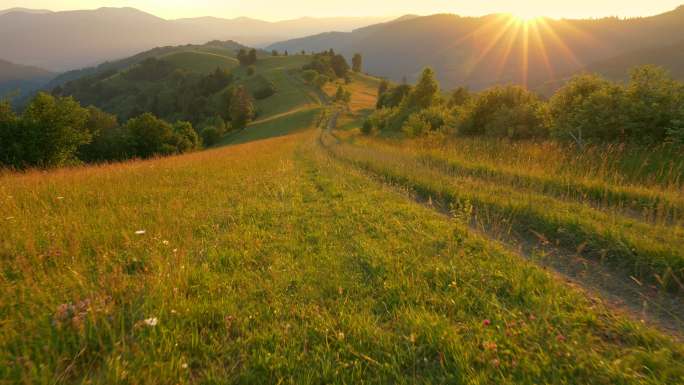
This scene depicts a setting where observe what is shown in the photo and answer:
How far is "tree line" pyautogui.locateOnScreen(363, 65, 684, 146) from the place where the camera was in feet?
41.7

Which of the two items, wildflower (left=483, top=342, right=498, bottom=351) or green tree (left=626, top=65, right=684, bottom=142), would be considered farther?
green tree (left=626, top=65, right=684, bottom=142)

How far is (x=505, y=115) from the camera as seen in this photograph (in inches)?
912

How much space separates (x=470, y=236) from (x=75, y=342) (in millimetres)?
5232

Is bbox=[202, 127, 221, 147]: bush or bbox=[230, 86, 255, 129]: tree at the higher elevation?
bbox=[230, 86, 255, 129]: tree

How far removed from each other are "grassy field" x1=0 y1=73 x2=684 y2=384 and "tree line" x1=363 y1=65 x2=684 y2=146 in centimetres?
867

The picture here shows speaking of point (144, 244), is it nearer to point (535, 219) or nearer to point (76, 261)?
point (76, 261)

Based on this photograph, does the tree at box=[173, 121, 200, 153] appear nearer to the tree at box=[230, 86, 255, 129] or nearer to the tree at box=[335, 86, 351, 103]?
the tree at box=[230, 86, 255, 129]

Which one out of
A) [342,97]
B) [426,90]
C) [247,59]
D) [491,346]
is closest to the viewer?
[491,346]

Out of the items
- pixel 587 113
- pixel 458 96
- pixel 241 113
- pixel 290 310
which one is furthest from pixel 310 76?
pixel 290 310

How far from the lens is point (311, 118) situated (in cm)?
5625

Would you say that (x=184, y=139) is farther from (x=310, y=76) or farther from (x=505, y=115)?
(x=310, y=76)

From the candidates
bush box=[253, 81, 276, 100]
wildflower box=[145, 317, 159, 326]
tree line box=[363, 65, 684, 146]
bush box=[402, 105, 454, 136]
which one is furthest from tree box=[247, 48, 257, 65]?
wildflower box=[145, 317, 159, 326]

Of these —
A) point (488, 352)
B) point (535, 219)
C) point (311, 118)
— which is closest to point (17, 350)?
point (488, 352)

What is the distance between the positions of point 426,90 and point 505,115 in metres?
23.0
